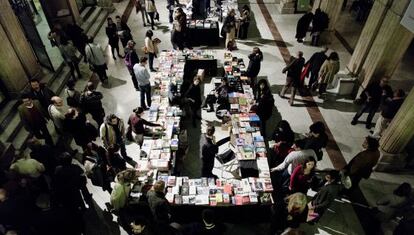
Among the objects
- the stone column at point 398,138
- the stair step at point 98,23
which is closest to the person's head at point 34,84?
the stair step at point 98,23

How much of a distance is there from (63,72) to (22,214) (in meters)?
6.82

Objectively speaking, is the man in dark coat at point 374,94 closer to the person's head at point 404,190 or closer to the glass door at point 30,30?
the person's head at point 404,190

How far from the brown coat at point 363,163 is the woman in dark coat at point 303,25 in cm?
813

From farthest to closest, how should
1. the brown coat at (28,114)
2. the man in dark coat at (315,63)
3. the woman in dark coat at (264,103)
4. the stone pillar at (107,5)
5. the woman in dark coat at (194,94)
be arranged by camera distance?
the stone pillar at (107,5) < the man in dark coat at (315,63) < the woman in dark coat at (194,94) < the woman in dark coat at (264,103) < the brown coat at (28,114)

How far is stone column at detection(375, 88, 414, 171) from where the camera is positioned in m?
6.94

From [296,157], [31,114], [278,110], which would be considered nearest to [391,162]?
Answer: [296,157]

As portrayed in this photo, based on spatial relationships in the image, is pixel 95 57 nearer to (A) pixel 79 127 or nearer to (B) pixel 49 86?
(B) pixel 49 86

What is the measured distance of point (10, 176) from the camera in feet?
20.4

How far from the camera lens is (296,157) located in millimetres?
6391

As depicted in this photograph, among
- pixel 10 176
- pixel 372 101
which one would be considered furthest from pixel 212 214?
pixel 372 101

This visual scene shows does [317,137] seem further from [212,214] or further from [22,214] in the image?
[22,214]

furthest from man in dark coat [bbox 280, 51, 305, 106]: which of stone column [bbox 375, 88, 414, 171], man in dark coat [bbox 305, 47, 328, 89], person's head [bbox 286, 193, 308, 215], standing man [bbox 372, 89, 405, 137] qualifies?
person's head [bbox 286, 193, 308, 215]

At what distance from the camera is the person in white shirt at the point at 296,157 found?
6.36m

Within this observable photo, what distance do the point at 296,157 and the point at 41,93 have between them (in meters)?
6.92
